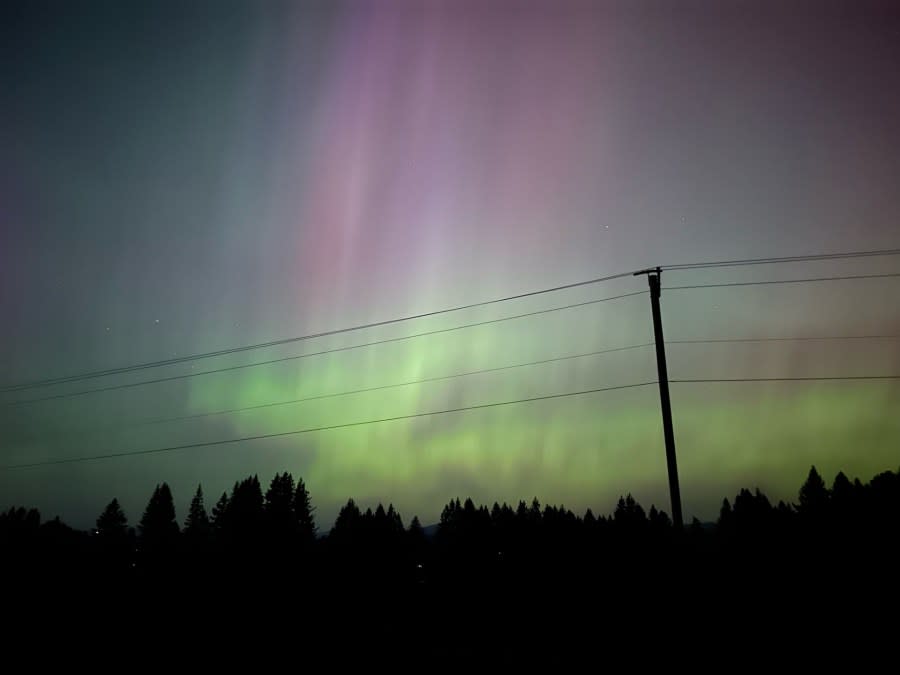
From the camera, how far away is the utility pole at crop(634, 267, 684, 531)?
13.9 metres

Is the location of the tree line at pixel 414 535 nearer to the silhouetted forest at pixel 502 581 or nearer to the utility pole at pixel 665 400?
the silhouetted forest at pixel 502 581

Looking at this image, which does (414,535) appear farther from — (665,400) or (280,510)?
(665,400)

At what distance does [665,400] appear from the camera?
1458 cm

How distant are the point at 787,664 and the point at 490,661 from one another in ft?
30.1

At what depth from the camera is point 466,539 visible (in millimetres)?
100688

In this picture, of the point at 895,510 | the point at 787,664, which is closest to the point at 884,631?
the point at 787,664

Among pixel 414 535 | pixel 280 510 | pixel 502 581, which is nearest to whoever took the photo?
pixel 502 581

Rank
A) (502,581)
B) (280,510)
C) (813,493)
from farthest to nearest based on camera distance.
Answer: (813,493), (280,510), (502,581)

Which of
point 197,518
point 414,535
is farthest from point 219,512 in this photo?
point 414,535

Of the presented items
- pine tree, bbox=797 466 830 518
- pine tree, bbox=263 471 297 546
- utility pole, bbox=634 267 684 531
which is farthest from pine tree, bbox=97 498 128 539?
pine tree, bbox=797 466 830 518

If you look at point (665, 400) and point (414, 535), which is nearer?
point (665, 400)

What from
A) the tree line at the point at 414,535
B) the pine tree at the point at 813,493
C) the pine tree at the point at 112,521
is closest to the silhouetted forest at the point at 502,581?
the tree line at the point at 414,535

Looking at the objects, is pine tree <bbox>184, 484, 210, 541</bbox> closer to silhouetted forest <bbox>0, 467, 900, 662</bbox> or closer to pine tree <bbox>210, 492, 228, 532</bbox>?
pine tree <bbox>210, 492, 228, 532</bbox>

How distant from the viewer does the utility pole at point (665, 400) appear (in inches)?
546
